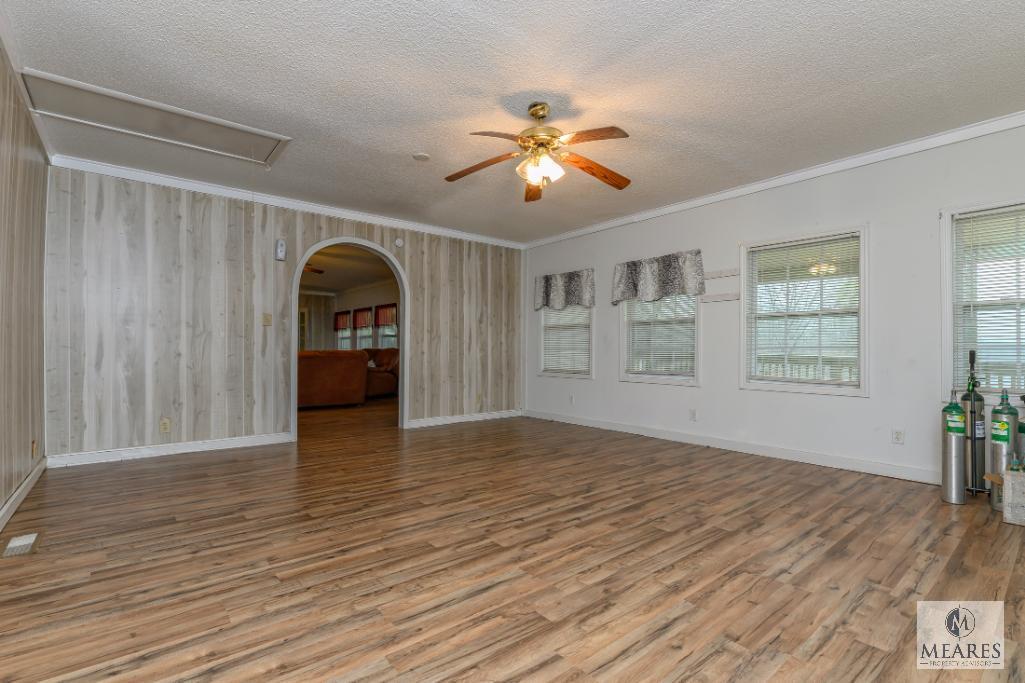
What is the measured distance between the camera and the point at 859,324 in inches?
161

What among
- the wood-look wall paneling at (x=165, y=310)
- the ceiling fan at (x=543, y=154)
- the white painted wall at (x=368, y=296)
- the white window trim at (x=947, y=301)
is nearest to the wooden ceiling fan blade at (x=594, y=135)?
the ceiling fan at (x=543, y=154)

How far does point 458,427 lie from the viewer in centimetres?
626

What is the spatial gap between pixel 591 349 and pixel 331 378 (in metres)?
4.33

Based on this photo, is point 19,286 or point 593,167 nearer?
point 19,286

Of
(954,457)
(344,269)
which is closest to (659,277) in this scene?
(954,457)

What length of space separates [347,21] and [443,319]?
4.36 m

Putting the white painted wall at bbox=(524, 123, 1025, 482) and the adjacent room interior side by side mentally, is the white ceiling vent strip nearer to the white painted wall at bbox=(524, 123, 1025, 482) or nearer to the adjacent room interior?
the adjacent room interior

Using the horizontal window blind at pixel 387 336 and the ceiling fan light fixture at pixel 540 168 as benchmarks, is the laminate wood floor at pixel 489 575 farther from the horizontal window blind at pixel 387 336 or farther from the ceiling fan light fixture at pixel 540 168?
the horizontal window blind at pixel 387 336

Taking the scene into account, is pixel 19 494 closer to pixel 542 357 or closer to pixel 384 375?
pixel 542 357

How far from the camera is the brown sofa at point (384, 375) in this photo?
9453 mm

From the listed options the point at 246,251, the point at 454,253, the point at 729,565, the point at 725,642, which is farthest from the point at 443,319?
the point at 725,642

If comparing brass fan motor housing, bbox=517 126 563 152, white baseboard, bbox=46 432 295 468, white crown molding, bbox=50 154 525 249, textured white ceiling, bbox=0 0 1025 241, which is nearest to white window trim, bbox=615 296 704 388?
textured white ceiling, bbox=0 0 1025 241

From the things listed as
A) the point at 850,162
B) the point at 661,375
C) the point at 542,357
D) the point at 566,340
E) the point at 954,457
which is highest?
the point at 850,162

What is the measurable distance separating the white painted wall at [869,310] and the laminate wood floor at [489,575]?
1.46 ft
